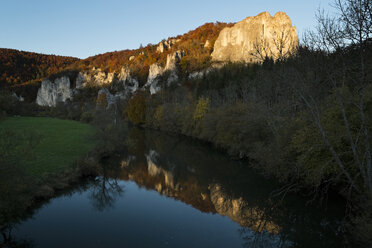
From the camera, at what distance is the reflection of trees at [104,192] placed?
51.0ft

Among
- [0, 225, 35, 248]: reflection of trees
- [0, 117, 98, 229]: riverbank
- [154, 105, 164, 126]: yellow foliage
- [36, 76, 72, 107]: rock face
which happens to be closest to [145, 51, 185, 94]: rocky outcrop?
[36, 76, 72, 107]: rock face

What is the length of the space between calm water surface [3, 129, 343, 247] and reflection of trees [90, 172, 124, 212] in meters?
0.06

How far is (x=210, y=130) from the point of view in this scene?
33.3 metres

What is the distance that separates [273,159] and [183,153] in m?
16.2

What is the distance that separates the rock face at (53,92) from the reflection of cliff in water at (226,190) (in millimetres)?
113357

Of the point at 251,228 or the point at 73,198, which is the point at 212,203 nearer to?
the point at 251,228

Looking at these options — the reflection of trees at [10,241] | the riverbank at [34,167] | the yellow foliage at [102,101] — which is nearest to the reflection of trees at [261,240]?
the reflection of trees at [10,241]

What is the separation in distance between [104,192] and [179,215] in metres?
6.47

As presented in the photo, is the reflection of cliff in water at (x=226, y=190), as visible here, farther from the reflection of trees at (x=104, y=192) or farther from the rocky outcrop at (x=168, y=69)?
the rocky outcrop at (x=168, y=69)

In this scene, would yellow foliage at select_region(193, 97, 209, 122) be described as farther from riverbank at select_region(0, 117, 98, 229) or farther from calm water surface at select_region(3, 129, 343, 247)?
calm water surface at select_region(3, 129, 343, 247)

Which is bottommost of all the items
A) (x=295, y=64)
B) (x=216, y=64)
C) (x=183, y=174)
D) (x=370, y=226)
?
(x=183, y=174)

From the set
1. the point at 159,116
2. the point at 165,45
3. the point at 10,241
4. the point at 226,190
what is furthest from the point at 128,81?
the point at 10,241

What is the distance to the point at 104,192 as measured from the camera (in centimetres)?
1744

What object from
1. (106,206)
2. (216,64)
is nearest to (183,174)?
(106,206)
